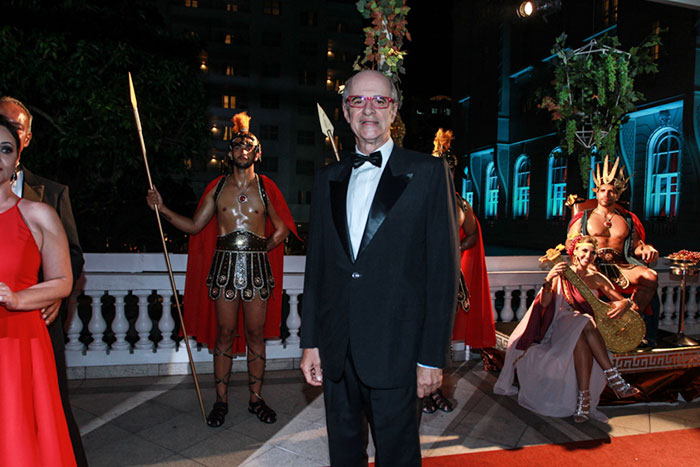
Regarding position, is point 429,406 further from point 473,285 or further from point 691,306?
point 691,306

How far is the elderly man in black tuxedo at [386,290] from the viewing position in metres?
1.65

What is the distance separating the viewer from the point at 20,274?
175cm

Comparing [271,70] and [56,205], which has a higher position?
[271,70]

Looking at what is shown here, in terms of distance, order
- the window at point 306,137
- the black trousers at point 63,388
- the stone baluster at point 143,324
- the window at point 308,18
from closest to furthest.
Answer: the black trousers at point 63,388
the stone baluster at point 143,324
the window at point 306,137
the window at point 308,18

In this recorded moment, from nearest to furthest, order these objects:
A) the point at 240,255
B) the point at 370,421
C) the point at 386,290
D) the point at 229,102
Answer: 1. the point at 386,290
2. the point at 370,421
3. the point at 240,255
4. the point at 229,102

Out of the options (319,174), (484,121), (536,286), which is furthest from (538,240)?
(319,174)

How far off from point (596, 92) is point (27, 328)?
5.23 meters

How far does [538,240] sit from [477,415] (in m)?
12.7

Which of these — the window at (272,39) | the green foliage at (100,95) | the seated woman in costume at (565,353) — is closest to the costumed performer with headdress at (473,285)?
the seated woman in costume at (565,353)

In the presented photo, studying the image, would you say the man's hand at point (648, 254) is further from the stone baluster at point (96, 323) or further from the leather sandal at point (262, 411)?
the stone baluster at point (96, 323)

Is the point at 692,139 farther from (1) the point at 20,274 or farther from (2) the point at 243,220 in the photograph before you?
(1) the point at 20,274

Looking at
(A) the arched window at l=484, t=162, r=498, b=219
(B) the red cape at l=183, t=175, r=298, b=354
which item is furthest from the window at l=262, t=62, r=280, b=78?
(B) the red cape at l=183, t=175, r=298, b=354

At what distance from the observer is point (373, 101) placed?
1728mm

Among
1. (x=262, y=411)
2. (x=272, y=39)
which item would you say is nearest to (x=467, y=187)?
(x=262, y=411)
